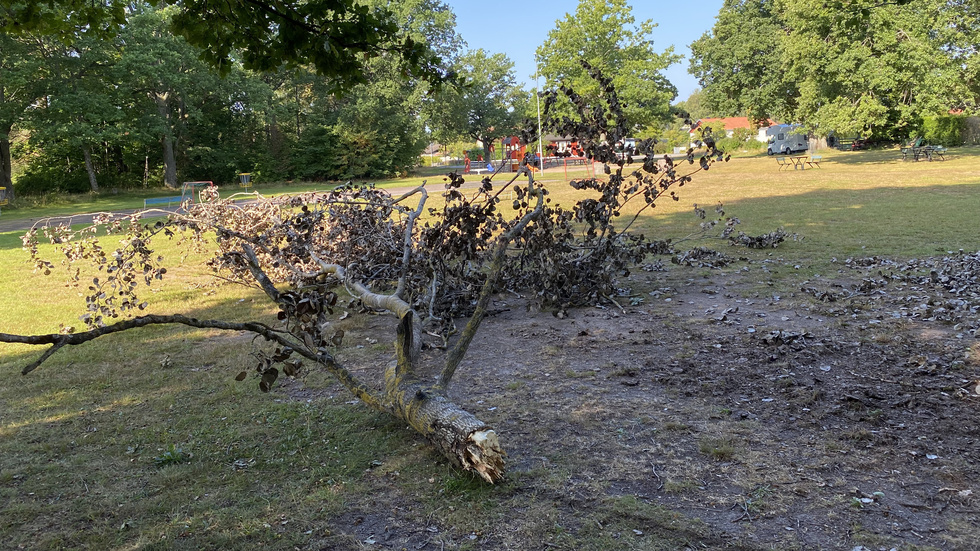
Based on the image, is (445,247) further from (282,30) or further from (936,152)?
(936,152)

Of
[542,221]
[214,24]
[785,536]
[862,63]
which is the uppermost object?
[862,63]

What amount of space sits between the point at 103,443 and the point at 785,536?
3736 millimetres

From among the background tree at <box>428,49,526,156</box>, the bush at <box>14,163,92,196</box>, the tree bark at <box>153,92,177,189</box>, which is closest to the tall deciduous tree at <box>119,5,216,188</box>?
the tree bark at <box>153,92,177,189</box>

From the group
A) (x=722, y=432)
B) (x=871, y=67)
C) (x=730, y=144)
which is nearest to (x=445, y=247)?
(x=722, y=432)

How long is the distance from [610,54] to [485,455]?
145 feet

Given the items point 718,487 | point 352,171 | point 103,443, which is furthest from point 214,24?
point 352,171

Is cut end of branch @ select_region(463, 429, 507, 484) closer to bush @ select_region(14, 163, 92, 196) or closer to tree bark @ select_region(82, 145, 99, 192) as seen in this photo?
tree bark @ select_region(82, 145, 99, 192)

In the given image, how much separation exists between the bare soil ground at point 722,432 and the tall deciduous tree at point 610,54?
3715 centimetres

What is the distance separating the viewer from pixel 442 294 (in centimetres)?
630

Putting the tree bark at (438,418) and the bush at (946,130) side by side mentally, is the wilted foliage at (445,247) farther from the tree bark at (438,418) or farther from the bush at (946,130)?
the bush at (946,130)

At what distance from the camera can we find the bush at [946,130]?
38188mm

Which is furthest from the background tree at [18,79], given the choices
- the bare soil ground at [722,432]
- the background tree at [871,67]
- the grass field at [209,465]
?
the background tree at [871,67]

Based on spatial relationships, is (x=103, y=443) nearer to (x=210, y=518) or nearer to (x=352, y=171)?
(x=210, y=518)

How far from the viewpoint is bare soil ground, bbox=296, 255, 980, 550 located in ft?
8.86
